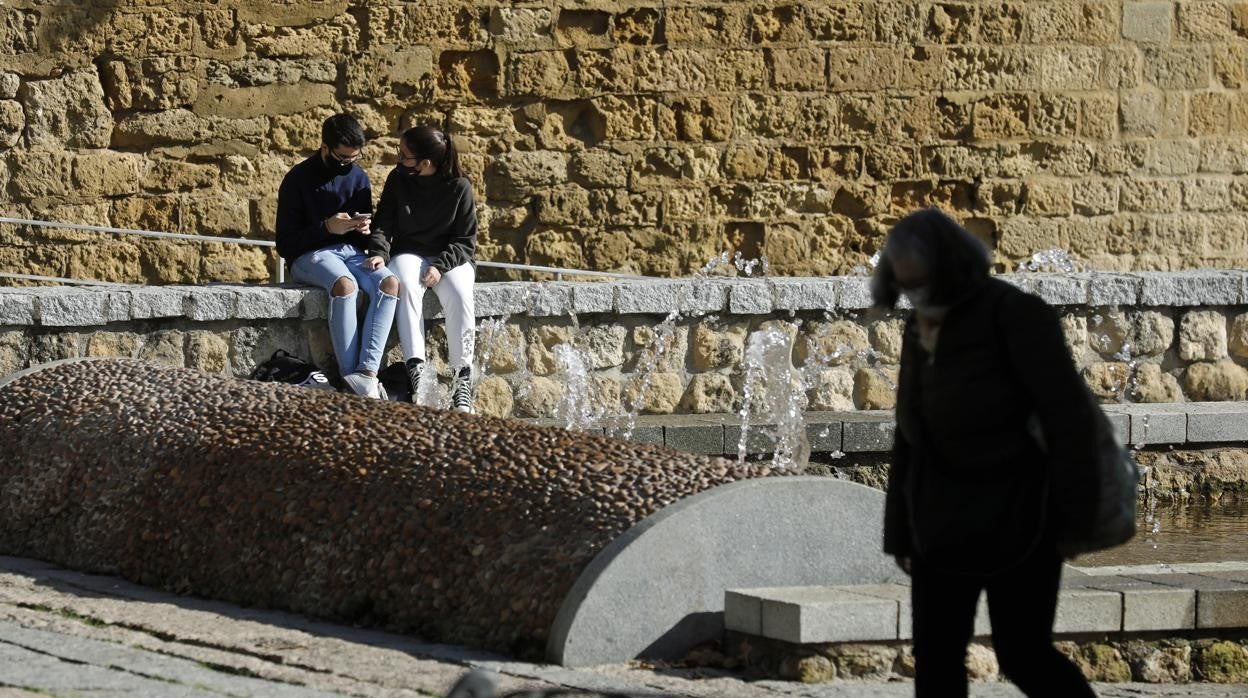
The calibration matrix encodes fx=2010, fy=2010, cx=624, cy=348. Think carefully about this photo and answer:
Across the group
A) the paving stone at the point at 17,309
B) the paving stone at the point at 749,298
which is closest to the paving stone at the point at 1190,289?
the paving stone at the point at 749,298

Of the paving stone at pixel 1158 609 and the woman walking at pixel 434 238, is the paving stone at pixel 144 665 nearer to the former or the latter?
the paving stone at pixel 1158 609

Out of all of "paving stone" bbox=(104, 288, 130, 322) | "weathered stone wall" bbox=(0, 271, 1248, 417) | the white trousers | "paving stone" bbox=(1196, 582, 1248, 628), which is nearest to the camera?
"paving stone" bbox=(1196, 582, 1248, 628)

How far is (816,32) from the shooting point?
1273 cm

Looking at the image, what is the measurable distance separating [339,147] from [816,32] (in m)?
4.46

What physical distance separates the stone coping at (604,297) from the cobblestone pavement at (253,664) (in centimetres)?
247

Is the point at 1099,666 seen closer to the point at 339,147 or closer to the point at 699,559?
the point at 699,559

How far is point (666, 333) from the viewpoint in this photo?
949cm

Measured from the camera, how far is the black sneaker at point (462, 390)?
8742 mm

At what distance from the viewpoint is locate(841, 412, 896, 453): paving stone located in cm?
930

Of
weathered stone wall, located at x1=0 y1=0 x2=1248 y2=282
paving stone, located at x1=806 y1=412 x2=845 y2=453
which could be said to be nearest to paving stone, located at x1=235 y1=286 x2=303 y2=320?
paving stone, located at x1=806 y1=412 x2=845 y2=453

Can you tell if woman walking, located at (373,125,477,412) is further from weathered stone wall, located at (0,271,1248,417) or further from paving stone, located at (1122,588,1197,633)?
paving stone, located at (1122,588,1197,633)

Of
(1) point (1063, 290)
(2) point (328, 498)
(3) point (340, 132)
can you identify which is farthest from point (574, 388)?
(2) point (328, 498)

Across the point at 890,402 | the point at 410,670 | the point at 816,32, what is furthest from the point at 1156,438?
the point at 410,670

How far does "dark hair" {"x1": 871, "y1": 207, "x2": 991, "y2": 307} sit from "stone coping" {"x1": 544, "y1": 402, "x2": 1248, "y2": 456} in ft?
15.0
